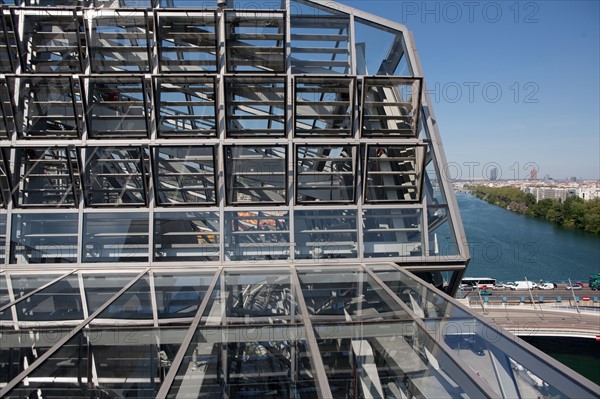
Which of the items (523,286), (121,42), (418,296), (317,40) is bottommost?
(523,286)

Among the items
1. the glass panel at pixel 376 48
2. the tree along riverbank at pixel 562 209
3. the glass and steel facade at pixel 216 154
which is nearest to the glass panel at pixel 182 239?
the glass and steel facade at pixel 216 154

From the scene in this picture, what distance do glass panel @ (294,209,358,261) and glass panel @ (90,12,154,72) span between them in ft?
13.3

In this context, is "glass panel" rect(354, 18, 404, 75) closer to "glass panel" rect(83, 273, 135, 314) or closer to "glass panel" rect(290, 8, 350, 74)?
"glass panel" rect(290, 8, 350, 74)

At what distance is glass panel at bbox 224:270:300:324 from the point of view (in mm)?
4867

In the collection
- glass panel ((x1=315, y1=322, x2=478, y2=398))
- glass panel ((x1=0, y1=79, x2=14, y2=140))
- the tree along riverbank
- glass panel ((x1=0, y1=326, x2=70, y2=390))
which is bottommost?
the tree along riverbank

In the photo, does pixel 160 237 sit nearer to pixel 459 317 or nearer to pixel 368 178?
pixel 368 178

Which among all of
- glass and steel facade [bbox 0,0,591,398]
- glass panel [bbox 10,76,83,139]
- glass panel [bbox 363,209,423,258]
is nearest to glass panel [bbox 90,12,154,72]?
glass and steel facade [bbox 0,0,591,398]

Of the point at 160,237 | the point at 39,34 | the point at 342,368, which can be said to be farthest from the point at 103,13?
the point at 342,368

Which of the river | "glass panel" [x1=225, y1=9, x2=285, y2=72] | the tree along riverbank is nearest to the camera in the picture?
"glass panel" [x1=225, y1=9, x2=285, y2=72]

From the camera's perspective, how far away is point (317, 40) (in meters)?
7.88

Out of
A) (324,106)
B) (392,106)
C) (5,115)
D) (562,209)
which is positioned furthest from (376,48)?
(562,209)

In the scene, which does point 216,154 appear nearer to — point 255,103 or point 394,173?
point 255,103

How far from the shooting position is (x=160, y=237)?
7.06 meters

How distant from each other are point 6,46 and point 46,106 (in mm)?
1241
